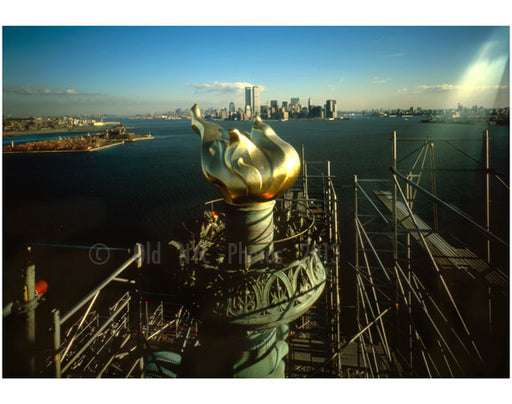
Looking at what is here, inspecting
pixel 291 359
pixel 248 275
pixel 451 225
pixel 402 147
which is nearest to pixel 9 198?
pixel 291 359

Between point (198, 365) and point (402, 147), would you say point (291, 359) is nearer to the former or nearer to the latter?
point (198, 365)

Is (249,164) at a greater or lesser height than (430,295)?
greater

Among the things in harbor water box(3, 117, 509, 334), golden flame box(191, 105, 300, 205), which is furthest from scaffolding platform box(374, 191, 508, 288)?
harbor water box(3, 117, 509, 334)

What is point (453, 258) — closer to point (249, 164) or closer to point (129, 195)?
point (249, 164)

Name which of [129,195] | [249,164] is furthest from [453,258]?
[129,195]

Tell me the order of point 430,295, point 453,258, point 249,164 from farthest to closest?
point 430,295 < point 453,258 < point 249,164

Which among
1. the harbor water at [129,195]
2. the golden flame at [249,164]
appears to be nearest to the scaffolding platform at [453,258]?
the golden flame at [249,164]

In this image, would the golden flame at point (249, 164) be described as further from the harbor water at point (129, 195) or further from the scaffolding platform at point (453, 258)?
the harbor water at point (129, 195)

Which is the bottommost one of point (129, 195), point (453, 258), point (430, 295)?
point (430, 295)

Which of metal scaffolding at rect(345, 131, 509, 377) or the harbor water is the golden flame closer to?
metal scaffolding at rect(345, 131, 509, 377)
